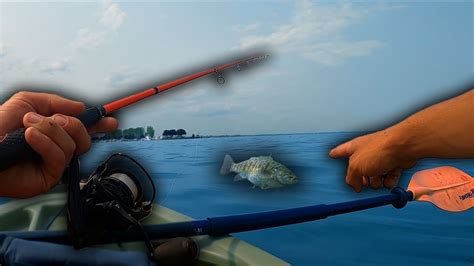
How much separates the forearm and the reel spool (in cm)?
66

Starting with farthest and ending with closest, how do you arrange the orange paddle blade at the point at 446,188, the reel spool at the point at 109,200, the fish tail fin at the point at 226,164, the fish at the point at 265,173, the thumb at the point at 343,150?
the fish tail fin at the point at 226,164, the fish at the point at 265,173, the orange paddle blade at the point at 446,188, the thumb at the point at 343,150, the reel spool at the point at 109,200

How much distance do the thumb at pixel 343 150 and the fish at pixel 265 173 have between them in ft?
10.5

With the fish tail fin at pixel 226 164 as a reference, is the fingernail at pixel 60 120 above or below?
above

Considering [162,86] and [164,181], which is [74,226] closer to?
[164,181]

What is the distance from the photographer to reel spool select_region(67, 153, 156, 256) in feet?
2.77

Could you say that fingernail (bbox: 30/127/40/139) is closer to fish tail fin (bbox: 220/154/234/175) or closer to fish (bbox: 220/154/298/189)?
fish (bbox: 220/154/298/189)

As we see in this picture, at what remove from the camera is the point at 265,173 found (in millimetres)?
4352

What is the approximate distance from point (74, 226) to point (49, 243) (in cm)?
12

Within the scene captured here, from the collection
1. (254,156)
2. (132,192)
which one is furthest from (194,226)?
(254,156)

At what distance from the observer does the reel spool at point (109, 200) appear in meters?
0.85

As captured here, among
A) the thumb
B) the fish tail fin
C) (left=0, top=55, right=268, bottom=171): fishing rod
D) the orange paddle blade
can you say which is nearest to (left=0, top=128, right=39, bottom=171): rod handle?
(left=0, top=55, right=268, bottom=171): fishing rod

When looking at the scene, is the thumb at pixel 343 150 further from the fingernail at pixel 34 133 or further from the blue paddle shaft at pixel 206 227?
the fingernail at pixel 34 133

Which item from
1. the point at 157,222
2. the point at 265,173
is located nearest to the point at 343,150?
the point at 157,222

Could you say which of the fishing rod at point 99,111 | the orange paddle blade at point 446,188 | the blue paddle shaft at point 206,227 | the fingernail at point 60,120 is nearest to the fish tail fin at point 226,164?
the fishing rod at point 99,111
